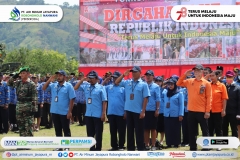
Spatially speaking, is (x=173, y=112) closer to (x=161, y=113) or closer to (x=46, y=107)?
(x=161, y=113)

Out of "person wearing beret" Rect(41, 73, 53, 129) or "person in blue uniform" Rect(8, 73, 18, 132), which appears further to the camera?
"person wearing beret" Rect(41, 73, 53, 129)

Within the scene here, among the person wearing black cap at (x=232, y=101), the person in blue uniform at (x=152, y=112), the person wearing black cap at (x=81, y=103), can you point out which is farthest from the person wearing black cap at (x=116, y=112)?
the person wearing black cap at (x=81, y=103)

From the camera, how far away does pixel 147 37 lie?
93.6 ft

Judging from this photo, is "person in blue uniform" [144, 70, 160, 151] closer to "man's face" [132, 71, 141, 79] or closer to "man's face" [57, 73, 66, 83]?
"man's face" [132, 71, 141, 79]

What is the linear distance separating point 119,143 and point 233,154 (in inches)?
138

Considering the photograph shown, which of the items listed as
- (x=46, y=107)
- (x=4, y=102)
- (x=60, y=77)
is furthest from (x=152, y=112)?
(x=46, y=107)

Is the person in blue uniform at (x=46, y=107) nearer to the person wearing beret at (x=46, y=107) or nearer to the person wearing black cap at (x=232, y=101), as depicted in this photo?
the person wearing beret at (x=46, y=107)

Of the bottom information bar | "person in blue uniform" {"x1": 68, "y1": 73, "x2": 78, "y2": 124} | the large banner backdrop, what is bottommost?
the bottom information bar

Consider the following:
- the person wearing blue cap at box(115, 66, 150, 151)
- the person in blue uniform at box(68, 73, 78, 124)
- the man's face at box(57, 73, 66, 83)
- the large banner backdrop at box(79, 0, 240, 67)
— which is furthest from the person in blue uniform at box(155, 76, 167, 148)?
the large banner backdrop at box(79, 0, 240, 67)

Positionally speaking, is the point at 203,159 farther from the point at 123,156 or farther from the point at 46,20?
the point at 46,20

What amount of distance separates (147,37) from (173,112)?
1402 centimetres

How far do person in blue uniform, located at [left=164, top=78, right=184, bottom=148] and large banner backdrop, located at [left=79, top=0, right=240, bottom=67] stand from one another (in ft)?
42.2

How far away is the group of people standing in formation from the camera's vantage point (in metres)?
12.8

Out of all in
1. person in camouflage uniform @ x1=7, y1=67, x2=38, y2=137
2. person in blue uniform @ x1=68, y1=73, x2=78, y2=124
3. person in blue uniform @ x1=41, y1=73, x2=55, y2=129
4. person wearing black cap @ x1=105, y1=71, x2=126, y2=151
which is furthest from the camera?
person in blue uniform @ x1=68, y1=73, x2=78, y2=124
